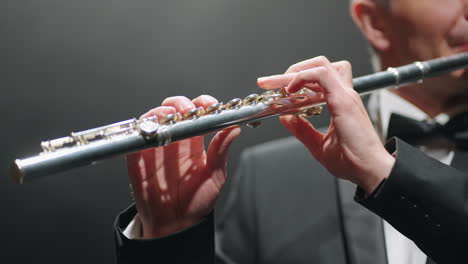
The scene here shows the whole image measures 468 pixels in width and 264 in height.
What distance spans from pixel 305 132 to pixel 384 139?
42 centimetres

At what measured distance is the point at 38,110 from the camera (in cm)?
130

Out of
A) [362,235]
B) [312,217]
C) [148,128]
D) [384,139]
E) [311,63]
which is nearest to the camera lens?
[148,128]

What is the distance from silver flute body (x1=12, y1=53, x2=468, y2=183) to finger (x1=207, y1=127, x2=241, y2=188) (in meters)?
0.05

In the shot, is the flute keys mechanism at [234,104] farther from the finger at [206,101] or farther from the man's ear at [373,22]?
the man's ear at [373,22]

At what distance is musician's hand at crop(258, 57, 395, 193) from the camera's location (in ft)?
3.06

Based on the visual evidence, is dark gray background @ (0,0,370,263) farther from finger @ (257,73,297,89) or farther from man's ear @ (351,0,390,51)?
finger @ (257,73,297,89)

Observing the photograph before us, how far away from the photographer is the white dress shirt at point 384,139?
120 centimetres

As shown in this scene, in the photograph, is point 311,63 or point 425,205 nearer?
point 425,205

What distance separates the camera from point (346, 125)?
36.9 inches

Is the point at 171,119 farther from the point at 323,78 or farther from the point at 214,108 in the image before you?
the point at 323,78

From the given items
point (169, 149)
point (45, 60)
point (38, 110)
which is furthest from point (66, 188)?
point (169, 149)

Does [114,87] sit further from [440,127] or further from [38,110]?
[440,127]

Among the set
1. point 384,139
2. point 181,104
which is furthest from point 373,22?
point 181,104

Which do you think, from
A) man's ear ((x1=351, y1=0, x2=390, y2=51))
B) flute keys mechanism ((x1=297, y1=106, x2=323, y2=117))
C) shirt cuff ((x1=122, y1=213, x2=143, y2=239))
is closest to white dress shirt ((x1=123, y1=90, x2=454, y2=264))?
shirt cuff ((x1=122, y1=213, x2=143, y2=239))
